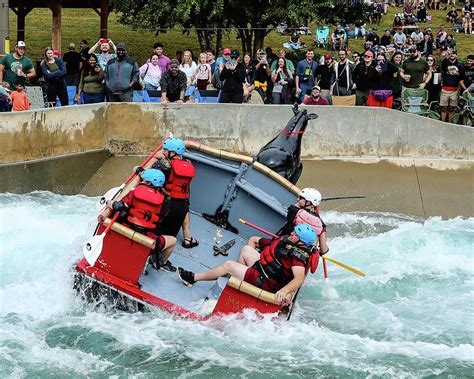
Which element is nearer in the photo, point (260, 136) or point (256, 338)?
point (256, 338)

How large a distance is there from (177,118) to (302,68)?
2527 millimetres

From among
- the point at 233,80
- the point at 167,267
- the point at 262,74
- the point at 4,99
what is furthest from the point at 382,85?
the point at 167,267

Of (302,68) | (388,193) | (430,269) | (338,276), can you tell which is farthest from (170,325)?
(302,68)

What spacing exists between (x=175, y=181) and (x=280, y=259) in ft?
5.97

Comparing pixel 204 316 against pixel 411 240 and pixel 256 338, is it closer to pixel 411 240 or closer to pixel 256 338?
pixel 256 338

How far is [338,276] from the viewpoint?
13414 mm

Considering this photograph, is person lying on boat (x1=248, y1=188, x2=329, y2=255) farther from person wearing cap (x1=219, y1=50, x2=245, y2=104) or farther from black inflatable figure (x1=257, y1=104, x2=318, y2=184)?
person wearing cap (x1=219, y1=50, x2=245, y2=104)

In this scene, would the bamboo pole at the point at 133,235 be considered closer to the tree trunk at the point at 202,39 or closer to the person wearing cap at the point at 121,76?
the person wearing cap at the point at 121,76

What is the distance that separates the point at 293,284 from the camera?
10.4 metres

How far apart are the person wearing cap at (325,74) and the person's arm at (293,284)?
26.3ft

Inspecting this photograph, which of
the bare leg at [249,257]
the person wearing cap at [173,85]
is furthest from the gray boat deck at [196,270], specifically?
the person wearing cap at [173,85]

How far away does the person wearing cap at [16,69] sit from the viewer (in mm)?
17125

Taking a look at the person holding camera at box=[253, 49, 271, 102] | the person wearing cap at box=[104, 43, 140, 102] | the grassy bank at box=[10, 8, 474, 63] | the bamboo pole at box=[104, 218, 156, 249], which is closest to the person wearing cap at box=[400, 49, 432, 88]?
the person holding camera at box=[253, 49, 271, 102]

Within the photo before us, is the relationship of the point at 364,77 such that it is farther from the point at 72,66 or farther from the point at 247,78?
the point at 72,66
